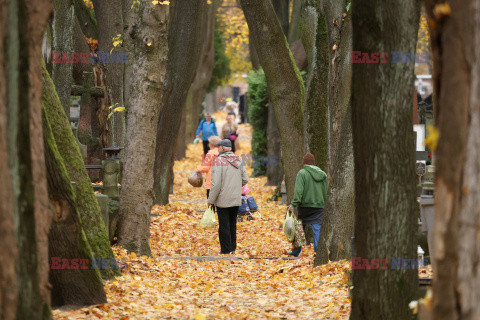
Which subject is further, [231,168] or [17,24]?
[231,168]

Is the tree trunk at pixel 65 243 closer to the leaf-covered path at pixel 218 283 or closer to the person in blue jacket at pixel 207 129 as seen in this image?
the leaf-covered path at pixel 218 283

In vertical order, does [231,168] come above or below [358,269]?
above

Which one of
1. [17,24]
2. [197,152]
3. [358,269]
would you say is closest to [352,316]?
[358,269]

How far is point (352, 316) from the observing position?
254 inches

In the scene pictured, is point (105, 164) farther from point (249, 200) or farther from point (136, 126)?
point (249, 200)

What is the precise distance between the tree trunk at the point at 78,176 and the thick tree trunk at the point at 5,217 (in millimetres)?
3208

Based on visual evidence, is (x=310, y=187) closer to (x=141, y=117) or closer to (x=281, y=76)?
(x=281, y=76)

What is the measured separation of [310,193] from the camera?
39.2 feet

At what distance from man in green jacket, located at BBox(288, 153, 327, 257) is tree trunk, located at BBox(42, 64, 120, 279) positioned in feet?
12.4

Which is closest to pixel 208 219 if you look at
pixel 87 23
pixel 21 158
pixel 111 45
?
pixel 111 45

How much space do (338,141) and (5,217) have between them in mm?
7344

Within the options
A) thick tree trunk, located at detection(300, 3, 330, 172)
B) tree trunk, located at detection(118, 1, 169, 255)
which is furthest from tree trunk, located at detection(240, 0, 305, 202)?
tree trunk, located at detection(118, 1, 169, 255)

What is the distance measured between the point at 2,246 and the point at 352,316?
2.97 metres

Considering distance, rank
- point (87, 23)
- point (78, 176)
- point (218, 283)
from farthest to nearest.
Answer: point (87, 23), point (218, 283), point (78, 176)
